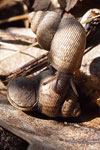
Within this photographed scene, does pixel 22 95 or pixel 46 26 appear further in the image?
pixel 46 26

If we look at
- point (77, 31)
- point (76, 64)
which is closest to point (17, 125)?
point (76, 64)

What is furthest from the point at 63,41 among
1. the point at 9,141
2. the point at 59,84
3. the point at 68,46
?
the point at 9,141

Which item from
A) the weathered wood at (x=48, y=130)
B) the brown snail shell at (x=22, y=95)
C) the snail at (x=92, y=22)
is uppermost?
the snail at (x=92, y=22)

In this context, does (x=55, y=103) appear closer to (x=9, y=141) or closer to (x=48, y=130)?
(x=48, y=130)

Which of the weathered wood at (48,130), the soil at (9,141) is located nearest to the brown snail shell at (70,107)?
the weathered wood at (48,130)

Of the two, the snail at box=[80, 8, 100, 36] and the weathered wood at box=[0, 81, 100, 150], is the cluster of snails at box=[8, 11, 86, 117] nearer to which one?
the weathered wood at box=[0, 81, 100, 150]

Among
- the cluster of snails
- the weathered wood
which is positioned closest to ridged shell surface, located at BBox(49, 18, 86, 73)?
the cluster of snails

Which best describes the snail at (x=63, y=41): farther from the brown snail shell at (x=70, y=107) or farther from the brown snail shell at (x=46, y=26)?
the brown snail shell at (x=70, y=107)
